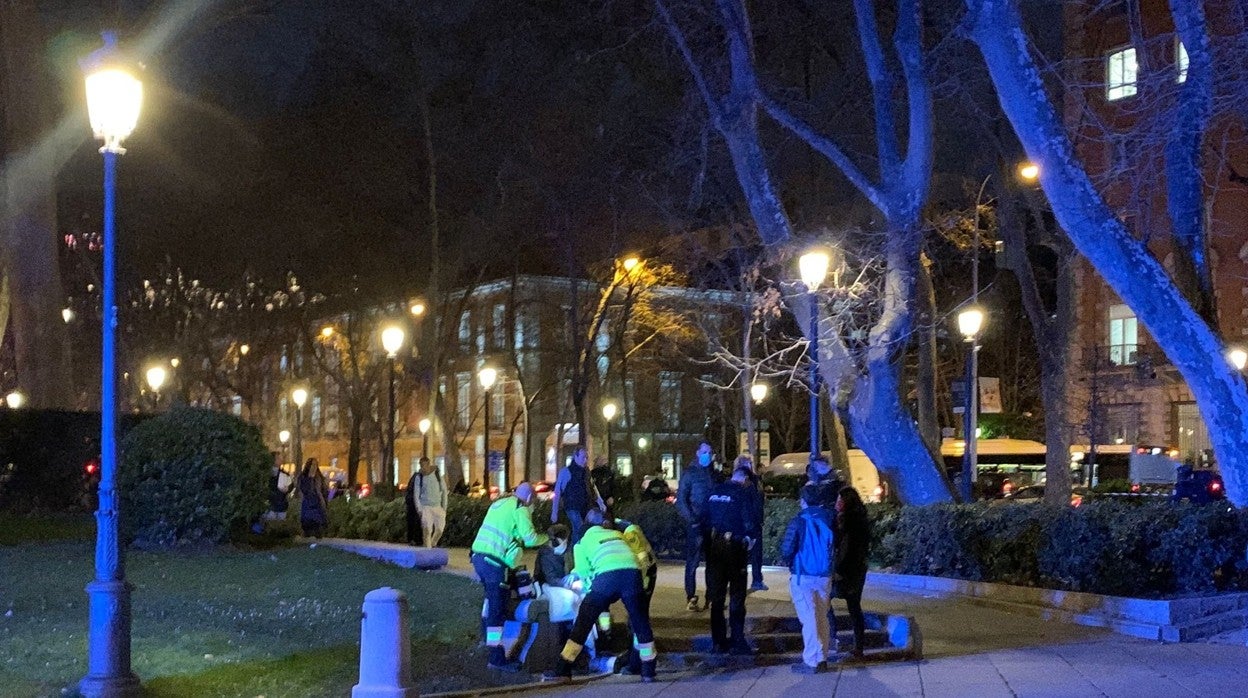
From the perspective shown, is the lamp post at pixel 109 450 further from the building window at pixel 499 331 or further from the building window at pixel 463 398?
the building window at pixel 463 398

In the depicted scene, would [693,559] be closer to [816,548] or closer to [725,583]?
[725,583]

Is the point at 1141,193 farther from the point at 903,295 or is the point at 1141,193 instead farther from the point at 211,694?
the point at 211,694

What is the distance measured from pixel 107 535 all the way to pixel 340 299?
31.7 metres

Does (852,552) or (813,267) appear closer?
(852,552)

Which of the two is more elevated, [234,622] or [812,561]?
[812,561]

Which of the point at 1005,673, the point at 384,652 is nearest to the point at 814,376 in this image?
the point at 1005,673

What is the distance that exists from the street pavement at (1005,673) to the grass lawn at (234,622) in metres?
1.73

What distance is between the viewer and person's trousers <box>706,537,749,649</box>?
38.2ft

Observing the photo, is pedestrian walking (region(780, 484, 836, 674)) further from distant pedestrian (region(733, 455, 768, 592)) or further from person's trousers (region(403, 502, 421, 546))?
person's trousers (region(403, 502, 421, 546))

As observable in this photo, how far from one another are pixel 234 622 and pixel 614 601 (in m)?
4.30

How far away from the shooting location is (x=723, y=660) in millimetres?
11805

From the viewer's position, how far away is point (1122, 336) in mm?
48688

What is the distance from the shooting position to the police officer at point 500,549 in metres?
11.2

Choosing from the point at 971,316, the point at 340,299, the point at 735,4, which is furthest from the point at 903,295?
the point at 340,299
